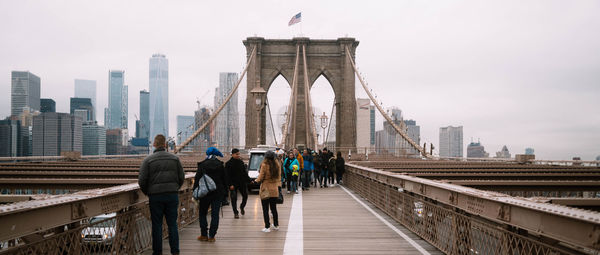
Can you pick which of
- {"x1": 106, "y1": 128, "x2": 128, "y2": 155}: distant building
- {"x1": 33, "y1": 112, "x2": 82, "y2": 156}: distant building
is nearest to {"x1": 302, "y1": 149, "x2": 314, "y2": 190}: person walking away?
{"x1": 33, "y1": 112, "x2": 82, "y2": 156}: distant building

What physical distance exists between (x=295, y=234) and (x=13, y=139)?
108878 millimetres

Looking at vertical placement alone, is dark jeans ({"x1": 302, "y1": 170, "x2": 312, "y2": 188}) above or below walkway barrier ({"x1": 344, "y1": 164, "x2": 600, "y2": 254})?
below

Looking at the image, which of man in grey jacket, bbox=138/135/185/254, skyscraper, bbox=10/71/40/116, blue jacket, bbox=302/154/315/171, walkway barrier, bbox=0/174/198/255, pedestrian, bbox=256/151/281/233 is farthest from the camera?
skyscraper, bbox=10/71/40/116

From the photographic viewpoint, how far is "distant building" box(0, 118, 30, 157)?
9475 cm

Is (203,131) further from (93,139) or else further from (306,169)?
(93,139)

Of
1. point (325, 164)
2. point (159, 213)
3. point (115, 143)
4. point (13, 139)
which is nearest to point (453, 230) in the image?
point (159, 213)

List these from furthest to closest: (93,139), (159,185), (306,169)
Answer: (93,139)
(306,169)
(159,185)

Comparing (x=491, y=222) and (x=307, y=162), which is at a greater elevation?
(x=307, y=162)

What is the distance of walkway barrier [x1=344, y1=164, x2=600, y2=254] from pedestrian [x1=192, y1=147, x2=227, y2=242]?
320cm

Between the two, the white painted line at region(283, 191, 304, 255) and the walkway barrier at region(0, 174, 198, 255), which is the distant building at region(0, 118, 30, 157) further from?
the walkway barrier at region(0, 174, 198, 255)

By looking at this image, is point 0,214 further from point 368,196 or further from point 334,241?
point 368,196

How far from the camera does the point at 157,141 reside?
6207 millimetres

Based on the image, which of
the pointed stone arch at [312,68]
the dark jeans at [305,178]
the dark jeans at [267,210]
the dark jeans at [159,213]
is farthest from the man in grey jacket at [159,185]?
the pointed stone arch at [312,68]

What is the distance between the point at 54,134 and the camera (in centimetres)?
11762
